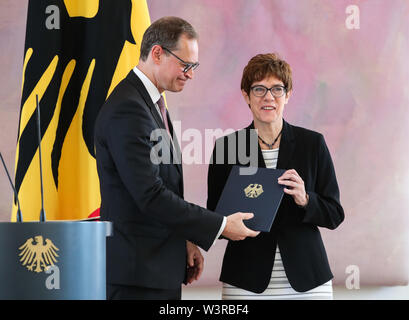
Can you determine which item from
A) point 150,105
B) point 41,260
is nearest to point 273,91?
point 150,105

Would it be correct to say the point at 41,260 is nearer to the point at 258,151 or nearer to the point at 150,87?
the point at 150,87

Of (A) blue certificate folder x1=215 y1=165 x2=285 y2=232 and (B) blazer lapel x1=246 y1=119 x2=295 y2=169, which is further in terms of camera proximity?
(B) blazer lapel x1=246 y1=119 x2=295 y2=169

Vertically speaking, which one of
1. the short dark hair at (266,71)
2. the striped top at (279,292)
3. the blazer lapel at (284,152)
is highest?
the short dark hair at (266,71)

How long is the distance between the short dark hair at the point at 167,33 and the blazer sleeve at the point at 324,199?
705 mm

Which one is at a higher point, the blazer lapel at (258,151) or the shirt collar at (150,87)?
the shirt collar at (150,87)

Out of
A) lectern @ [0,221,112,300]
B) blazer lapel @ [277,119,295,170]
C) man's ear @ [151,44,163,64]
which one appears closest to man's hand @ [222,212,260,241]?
blazer lapel @ [277,119,295,170]

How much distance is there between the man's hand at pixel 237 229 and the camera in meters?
1.94

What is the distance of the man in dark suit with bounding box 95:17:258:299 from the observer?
1.84 m

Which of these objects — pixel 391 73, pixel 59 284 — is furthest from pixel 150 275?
pixel 391 73

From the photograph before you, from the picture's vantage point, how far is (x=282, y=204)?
2.17 meters

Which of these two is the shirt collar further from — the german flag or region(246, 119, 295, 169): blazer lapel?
the german flag

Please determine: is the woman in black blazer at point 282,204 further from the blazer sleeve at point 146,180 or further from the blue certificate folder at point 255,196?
the blazer sleeve at point 146,180

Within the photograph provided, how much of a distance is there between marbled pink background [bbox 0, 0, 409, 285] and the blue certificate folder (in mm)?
1581

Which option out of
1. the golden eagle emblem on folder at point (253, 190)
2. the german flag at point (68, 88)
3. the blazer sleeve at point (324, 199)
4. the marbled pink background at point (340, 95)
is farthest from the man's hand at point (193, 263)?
the marbled pink background at point (340, 95)
